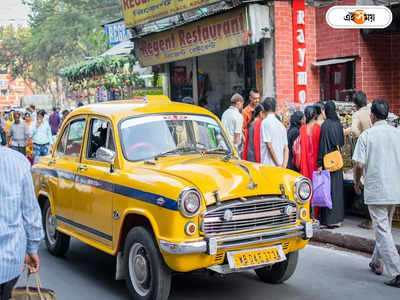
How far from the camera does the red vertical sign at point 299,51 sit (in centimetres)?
1298

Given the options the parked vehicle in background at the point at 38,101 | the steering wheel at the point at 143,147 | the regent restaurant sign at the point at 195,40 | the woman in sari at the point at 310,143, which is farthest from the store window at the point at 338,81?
the parked vehicle in background at the point at 38,101

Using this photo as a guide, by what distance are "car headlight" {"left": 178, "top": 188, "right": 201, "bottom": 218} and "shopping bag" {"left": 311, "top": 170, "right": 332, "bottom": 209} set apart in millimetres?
3742

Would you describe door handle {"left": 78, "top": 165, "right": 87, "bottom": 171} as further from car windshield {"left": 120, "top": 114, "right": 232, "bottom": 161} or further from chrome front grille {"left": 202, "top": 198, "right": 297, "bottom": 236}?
chrome front grille {"left": 202, "top": 198, "right": 297, "bottom": 236}

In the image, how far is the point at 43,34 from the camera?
48.6 metres

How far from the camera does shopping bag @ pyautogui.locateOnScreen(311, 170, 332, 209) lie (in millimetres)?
8227

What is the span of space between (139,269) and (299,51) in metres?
8.89

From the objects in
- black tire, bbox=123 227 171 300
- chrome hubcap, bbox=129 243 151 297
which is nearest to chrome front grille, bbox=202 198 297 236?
black tire, bbox=123 227 171 300

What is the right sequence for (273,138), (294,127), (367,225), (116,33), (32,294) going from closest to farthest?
(32,294) < (367,225) < (273,138) < (294,127) < (116,33)

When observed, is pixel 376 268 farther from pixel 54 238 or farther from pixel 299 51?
pixel 299 51

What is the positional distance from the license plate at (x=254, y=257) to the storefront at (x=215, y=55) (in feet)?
25.5

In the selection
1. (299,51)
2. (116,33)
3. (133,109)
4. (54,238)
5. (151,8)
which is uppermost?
(116,33)

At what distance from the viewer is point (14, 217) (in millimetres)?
3582

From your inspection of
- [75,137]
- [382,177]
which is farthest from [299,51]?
[382,177]

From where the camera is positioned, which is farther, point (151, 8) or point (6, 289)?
point (151, 8)
